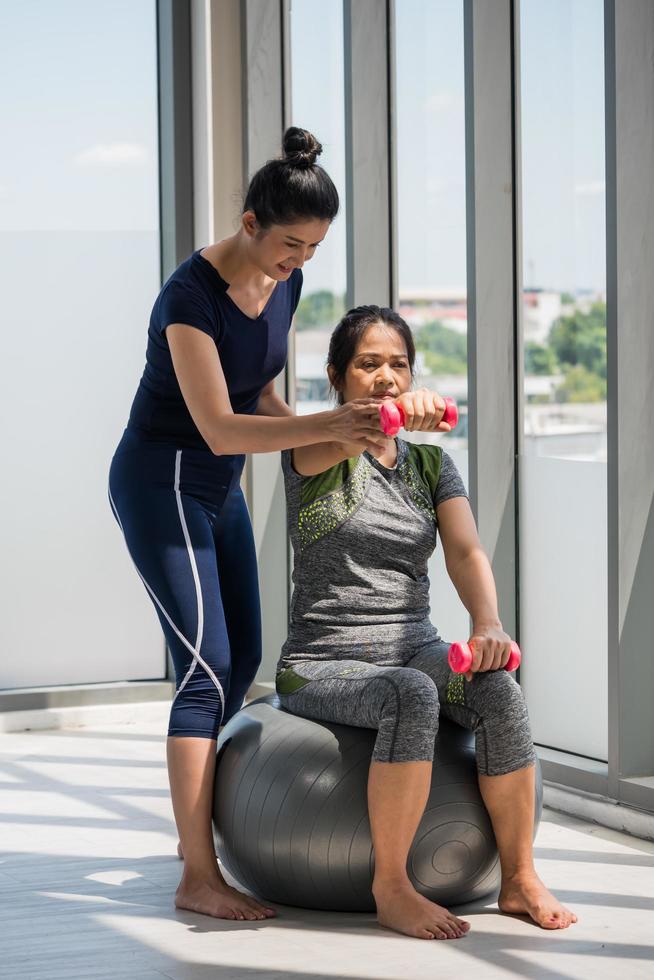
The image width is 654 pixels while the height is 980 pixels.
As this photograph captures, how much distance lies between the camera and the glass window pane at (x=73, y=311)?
4.53 m

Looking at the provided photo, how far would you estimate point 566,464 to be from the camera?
3416mm

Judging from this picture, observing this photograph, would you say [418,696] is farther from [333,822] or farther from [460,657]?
[333,822]

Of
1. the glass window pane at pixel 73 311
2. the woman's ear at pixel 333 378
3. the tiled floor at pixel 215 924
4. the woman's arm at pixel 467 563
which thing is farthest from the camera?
the glass window pane at pixel 73 311

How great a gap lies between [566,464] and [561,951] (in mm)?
1470

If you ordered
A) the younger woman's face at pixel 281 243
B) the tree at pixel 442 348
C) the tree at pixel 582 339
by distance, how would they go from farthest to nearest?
the tree at pixel 442 348 < the tree at pixel 582 339 < the younger woman's face at pixel 281 243

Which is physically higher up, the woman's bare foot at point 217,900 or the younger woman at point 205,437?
the younger woman at point 205,437

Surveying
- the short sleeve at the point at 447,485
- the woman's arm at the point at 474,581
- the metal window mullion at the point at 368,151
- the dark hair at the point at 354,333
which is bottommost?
the woman's arm at the point at 474,581

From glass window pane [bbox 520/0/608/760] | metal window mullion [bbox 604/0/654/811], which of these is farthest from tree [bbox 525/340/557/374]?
metal window mullion [bbox 604/0/654/811]

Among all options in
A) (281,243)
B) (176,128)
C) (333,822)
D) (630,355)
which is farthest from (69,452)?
(333,822)

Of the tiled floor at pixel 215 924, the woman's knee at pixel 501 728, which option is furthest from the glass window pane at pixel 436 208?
the woman's knee at pixel 501 728

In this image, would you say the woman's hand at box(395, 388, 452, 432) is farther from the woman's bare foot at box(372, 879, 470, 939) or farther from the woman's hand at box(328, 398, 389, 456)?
the woman's bare foot at box(372, 879, 470, 939)

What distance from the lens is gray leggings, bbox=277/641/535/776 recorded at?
2246mm

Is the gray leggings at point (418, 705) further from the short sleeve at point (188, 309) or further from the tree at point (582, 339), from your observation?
the tree at point (582, 339)

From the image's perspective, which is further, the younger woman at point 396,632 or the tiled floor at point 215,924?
the younger woman at point 396,632
